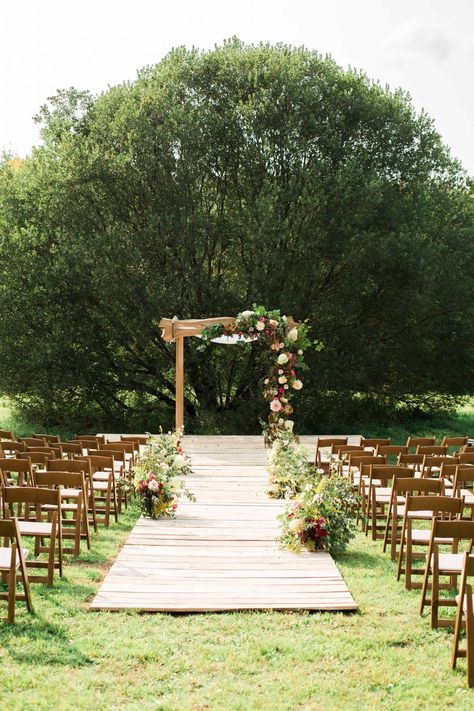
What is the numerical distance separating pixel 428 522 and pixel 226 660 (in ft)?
21.1

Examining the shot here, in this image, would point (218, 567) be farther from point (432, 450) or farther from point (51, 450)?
point (432, 450)

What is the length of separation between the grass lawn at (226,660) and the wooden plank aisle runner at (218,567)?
0.27 meters

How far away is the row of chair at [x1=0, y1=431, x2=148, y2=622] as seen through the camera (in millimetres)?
6973

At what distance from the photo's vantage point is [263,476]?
576 inches

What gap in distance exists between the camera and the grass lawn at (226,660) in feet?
17.4

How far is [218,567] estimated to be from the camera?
8500mm

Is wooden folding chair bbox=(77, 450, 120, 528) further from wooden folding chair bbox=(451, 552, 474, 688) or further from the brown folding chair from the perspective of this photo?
wooden folding chair bbox=(451, 552, 474, 688)

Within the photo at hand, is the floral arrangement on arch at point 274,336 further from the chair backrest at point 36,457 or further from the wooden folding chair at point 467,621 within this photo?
the wooden folding chair at point 467,621

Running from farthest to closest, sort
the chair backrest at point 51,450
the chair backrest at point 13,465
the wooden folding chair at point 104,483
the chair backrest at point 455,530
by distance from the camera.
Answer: the chair backrest at point 51,450
the wooden folding chair at point 104,483
the chair backrest at point 13,465
the chair backrest at point 455,530

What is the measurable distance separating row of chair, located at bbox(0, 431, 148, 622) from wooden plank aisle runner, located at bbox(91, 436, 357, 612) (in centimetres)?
64

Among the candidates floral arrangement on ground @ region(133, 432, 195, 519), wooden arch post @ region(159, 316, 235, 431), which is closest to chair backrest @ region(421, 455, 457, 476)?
floral arrangement on ground @ region(133, 432, 195, 519)

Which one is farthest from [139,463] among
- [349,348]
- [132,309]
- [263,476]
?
[349,348]

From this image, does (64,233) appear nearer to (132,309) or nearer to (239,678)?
(132,309)

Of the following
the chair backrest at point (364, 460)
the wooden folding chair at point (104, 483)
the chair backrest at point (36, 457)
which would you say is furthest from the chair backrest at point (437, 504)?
the chair backrest at point (36, 457)
